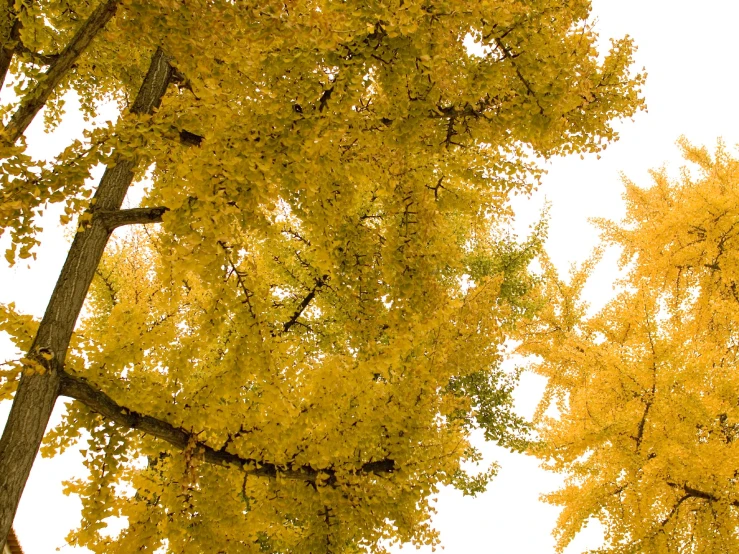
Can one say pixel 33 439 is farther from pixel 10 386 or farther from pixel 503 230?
pixel 503 230

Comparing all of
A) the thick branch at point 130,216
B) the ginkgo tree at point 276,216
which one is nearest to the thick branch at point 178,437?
the ginkgo tree at point 276,216

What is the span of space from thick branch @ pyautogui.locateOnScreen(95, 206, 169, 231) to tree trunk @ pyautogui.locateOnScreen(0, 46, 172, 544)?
0.02 m

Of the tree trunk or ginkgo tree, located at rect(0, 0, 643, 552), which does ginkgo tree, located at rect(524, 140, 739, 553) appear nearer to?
ginkgo tree, located at rect(0, 0, 643, 552)

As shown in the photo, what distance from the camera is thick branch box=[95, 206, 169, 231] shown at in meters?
4.10

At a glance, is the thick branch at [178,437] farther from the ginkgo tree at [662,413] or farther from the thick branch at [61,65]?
the ginkgo tree at [662,413]

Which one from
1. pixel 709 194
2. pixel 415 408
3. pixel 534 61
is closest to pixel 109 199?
pixel 415 408

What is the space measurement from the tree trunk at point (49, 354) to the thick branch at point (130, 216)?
0.08ft

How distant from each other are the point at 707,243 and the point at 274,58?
7301 mm

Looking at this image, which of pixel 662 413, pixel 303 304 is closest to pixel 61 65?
pixel 303 304

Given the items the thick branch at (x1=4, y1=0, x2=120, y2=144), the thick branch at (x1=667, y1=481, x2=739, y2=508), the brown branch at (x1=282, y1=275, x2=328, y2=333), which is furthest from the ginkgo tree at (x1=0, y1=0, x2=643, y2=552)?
the thick branch at (x1=667, y1=481, x2=739, y2=508)

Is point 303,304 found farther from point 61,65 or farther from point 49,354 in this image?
point 61,65

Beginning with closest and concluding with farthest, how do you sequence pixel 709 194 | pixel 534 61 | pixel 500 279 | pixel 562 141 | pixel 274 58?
1. pixel 274 58
2. pixel 534 61
3. pixel 562 141
4. pixel 500 279
5. pixel 709 194

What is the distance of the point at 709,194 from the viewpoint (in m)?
7.73

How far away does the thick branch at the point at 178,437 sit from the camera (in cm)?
385
